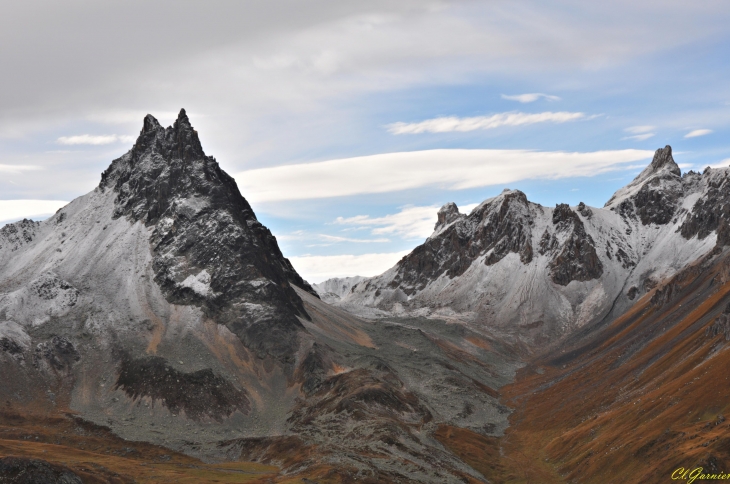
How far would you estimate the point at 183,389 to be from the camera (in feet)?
591

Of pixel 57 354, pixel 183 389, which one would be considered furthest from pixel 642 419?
pixel 57 354

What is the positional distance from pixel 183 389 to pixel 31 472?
83.0 m

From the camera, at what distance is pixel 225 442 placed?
512 feet

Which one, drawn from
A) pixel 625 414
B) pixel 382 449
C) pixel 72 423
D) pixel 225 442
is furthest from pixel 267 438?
pixel 625 414

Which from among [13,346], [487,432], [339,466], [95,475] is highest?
[13,346]

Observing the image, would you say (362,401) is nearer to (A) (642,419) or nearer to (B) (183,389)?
(B) (183,389)

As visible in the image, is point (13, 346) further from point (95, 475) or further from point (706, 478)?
point (706, 478)

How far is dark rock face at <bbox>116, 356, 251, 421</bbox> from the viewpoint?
176 m

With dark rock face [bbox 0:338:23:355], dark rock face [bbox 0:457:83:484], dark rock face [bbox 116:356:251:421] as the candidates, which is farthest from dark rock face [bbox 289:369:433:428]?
dark rock face [bbox 0:338:23:355]

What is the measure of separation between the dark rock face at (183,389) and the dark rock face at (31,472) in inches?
2871

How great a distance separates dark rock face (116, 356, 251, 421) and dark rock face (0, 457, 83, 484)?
72.9 m

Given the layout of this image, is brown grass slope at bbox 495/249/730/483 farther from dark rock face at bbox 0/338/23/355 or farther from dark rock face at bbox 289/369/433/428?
dark rock face at bbox 0/338/23/355

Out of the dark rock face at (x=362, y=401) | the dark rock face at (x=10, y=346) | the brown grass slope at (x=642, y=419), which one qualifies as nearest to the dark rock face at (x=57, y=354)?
the dark rock face at (x=10, y=346)

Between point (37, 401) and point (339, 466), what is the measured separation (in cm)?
9463
